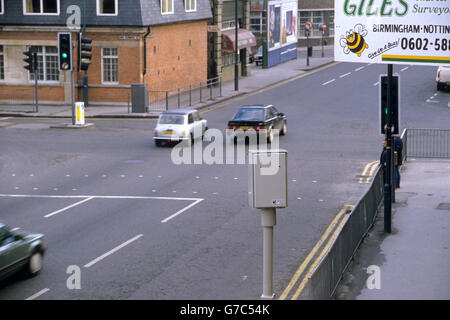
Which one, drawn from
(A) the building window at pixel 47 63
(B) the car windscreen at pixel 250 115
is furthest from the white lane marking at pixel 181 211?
(A) the building window at pixel 47 63

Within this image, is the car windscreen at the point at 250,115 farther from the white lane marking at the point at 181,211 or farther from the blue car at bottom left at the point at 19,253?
the blue car at bottom left at the point at 19,253

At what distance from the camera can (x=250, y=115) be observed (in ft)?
116

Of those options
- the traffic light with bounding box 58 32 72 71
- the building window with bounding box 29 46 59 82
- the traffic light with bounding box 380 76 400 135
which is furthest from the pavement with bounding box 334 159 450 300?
the building window with bounding box 29 46 59 82

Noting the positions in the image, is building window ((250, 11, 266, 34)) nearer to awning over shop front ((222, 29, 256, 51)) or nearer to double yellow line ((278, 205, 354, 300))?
awning over shop front ((222, 29, 256, 51))

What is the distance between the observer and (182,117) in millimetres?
34938

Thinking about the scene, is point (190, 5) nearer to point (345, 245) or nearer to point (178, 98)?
point (178, 98)

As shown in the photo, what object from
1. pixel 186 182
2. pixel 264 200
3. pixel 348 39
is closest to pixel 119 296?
pixel 264 200

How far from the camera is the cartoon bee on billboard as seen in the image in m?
20.4

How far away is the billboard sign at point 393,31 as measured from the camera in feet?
63.9

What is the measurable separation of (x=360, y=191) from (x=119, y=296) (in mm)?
11827

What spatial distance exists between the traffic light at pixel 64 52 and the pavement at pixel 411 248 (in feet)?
56.5

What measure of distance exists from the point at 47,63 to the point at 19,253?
3324 cm

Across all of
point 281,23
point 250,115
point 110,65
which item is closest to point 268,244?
point 250,115

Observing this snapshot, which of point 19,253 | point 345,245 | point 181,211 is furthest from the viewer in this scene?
point 181,211
